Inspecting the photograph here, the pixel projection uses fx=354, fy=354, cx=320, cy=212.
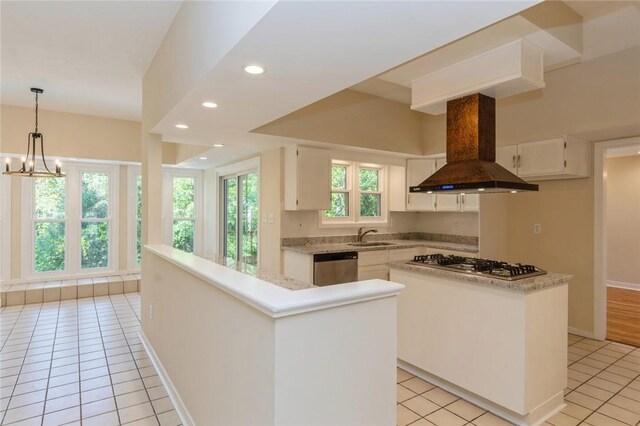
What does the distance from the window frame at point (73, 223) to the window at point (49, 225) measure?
0.12 feet

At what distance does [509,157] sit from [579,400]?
99.1 inches

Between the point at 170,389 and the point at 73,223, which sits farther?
the point at 73,223

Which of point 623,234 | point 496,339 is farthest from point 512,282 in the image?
point 623,234

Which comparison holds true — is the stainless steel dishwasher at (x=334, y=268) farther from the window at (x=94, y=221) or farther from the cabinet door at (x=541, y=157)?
the window at (x=94, y=221)

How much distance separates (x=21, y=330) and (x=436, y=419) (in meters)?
4.42

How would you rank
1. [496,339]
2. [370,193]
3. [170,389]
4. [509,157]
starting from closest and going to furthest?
[496,339]
[170,389]
[509,157]
[370,193]

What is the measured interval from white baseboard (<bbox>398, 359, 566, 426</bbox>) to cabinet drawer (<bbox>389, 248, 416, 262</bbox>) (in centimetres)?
200

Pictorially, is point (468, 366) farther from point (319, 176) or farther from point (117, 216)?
point (117, 216)

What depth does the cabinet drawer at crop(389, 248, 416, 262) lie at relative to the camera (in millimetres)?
4668

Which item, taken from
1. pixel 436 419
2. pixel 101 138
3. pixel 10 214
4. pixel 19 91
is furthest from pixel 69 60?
pixel 436 419

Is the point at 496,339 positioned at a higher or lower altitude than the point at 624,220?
lower

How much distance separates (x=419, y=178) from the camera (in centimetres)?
524

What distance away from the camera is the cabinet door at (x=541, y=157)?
12.0ft

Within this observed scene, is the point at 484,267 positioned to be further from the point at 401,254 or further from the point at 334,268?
the point at 401,254
